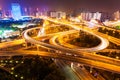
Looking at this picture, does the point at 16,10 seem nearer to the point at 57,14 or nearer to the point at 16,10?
the point at 16,10

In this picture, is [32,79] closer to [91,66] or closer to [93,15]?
[91,66]

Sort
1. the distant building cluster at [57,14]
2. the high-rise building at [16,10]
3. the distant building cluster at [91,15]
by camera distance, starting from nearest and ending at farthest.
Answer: the distant building cluster at [91,15], the distant building cluster at [57,14], the high-rise building at [16,10]

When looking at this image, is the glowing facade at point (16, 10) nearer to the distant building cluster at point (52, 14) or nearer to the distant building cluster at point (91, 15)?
the distant building cluster at point (52, 14)

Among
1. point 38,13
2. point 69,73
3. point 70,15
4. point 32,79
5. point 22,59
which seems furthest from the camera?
point 38,13

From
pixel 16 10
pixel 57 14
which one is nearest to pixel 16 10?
pixel 16 10

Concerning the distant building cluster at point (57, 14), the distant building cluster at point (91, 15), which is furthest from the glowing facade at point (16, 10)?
the distant building cluster at point (91, 15)

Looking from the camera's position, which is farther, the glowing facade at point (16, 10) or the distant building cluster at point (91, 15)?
the glowing facade at point (16, 10)

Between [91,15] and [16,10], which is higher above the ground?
[16,10]

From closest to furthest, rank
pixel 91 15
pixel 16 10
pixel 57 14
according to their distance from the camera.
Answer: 1. pixel 91 15
2. pixel 57 14
3. pixel 16 10

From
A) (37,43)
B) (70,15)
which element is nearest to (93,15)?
(70,15)

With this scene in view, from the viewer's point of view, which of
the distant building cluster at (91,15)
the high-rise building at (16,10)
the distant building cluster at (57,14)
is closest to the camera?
the distant building cluster at (91,15)

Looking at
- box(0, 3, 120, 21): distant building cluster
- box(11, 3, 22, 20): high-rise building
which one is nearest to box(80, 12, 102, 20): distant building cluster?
box(0, 3, 120, 21): distant building cluster
